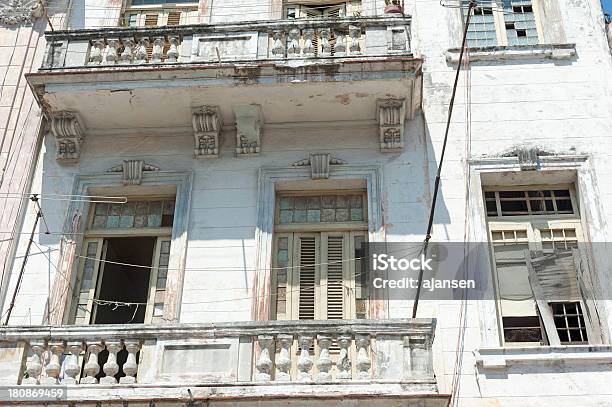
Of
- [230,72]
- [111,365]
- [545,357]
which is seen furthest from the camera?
[230,72]

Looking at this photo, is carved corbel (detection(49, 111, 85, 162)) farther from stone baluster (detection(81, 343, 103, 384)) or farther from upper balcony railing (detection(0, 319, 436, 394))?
stone baluster (detection(81, 343, 103, 384))

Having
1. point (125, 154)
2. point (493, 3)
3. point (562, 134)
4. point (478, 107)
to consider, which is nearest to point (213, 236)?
point (125, 154)

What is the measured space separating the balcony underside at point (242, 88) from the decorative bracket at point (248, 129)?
100 mm

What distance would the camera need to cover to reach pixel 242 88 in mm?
11258

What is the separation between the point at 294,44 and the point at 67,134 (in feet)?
11.2

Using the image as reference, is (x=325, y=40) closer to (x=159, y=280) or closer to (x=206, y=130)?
(x=206, y=130)

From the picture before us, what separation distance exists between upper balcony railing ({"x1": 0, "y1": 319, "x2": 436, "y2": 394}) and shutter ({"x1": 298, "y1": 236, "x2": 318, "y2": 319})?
1358 mm

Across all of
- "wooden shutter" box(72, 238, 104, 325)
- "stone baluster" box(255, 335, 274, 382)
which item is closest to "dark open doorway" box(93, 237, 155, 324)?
"wooden shutter" box(72, 238, 104, 325)

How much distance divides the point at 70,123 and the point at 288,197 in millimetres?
3215

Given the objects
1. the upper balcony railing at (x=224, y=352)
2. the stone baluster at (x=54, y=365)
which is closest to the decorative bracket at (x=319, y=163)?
the upper balcony railing at (x=224, y=352)

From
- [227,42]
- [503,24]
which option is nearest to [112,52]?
[227,42]

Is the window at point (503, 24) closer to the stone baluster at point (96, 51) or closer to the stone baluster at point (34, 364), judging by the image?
the stone baluster at point (96, 51)

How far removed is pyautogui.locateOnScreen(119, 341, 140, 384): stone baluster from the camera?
357 inches

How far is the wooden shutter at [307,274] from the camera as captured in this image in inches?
422
